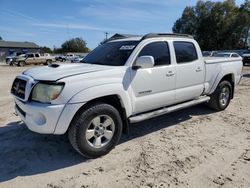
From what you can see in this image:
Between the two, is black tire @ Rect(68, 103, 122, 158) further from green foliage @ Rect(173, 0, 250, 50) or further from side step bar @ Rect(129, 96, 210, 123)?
Result: green foliage @ Rect(173, 0, 250, 50)

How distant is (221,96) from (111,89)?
379 cm

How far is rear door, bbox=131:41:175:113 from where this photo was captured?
14.6 feet

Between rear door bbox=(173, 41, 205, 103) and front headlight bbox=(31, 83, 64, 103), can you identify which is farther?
rear door bbox=(173, 41, 205, 103)

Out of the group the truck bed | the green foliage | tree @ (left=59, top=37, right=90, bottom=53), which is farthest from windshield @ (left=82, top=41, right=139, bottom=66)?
tree @ (left=59, top=37, right=90, bottom=53)

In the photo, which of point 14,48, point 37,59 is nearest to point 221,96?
point 37,59

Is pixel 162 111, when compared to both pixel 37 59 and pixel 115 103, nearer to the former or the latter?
pixel 115 103

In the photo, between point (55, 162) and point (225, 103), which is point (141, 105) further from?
point (225, 103)

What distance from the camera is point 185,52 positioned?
217 inches

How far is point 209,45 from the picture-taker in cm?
5400

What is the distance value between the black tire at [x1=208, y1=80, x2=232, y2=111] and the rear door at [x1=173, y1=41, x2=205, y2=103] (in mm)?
810

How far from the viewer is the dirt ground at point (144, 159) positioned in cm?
340

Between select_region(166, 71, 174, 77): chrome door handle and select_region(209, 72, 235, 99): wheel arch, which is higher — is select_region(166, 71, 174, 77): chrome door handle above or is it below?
above

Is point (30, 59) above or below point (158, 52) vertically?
below

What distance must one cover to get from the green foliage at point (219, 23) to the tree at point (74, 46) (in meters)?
57.3
